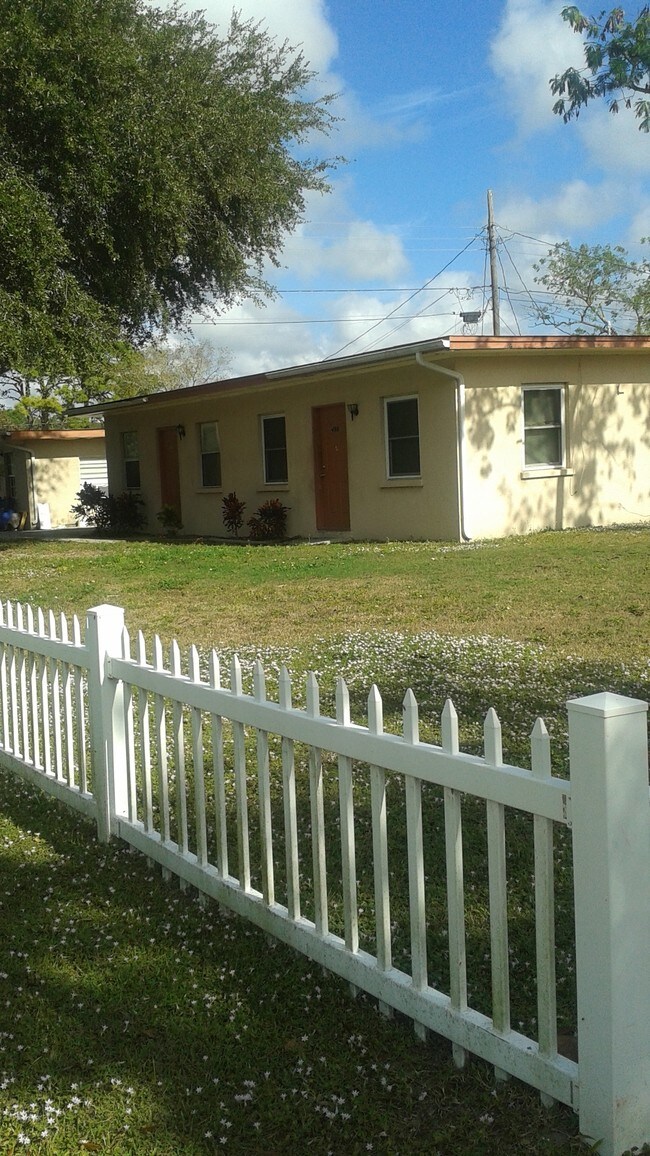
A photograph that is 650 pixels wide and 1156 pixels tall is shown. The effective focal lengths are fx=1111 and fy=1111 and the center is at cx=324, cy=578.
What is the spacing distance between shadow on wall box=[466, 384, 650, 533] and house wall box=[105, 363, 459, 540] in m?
0.74

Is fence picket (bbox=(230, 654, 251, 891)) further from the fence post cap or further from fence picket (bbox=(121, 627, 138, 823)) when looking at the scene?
the fence post cap

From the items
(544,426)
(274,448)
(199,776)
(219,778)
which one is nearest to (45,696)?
(199,776)

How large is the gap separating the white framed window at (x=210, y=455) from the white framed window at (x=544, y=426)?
7004 millimetres

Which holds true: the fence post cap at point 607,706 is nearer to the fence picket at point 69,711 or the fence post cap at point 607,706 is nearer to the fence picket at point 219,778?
the fence picket at point 219,778

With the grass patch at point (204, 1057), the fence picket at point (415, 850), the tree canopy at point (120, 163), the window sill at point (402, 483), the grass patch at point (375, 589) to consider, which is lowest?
the grass patch at point (204, 1057)

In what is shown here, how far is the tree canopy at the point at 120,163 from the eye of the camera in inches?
603

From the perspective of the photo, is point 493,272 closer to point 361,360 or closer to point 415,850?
point 361,360

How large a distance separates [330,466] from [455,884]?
16.8 metres

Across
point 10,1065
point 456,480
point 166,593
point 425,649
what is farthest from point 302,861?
point 456,480

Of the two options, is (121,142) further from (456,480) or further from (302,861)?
(302,861)

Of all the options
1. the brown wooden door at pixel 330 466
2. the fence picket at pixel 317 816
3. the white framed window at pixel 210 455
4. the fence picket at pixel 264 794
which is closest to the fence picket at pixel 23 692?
the fence picket at pixel 264 794

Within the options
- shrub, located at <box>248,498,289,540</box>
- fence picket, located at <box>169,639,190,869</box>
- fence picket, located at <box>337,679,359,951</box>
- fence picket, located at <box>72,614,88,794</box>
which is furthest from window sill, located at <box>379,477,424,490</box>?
fence picket, located at <box>337,679,359,951</box>

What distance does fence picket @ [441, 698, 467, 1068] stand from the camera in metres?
2.85

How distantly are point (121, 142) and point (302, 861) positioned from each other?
14.2m
